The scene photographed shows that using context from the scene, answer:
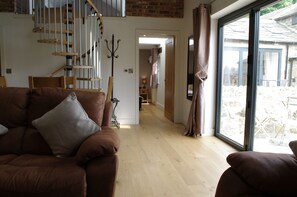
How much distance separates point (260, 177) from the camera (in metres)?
1.22

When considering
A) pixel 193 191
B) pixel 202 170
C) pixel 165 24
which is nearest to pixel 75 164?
pixel 193 191

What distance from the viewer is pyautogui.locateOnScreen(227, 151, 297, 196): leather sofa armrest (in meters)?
1.21

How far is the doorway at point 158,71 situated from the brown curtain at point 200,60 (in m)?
1.37

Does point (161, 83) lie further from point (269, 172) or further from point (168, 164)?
point (269, 172)

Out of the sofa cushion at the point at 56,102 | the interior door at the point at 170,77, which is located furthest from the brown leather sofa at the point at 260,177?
the interior door at the point at 170,77

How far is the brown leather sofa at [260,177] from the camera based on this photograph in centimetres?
121

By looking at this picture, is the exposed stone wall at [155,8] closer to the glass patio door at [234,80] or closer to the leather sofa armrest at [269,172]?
the glass patio door at [234,80]

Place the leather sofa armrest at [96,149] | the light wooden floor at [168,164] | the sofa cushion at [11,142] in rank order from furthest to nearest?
the light wooden floor at [168,164] < the sofa cushion at [11,142] < the leather sofa armrest at [96,149]

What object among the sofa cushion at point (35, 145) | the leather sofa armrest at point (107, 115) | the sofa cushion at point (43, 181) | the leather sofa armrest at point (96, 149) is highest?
the leather sofa armrest at point (107, 115)

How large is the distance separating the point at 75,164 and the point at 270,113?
242cm

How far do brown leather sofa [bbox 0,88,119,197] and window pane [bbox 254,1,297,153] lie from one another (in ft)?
6.41

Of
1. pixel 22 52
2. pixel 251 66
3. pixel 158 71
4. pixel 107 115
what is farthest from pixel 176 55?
pixel 107 115

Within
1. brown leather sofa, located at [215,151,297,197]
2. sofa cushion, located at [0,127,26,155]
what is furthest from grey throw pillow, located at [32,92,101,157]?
brown leather sofa, located at [215,151,297,197]

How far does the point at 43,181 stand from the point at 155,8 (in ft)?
14.7
